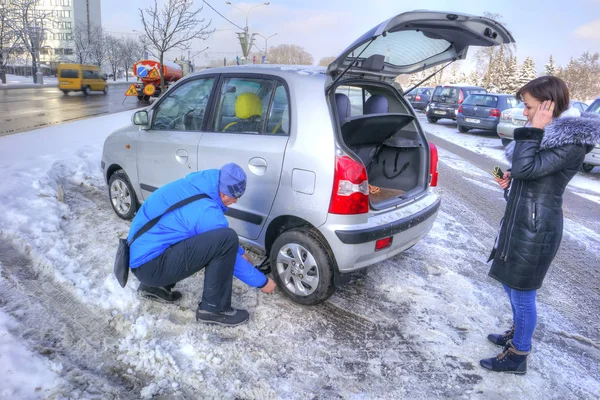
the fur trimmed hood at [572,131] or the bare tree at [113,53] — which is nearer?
the fur trimmed hood at [572,131]

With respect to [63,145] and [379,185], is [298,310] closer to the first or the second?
[379,185]

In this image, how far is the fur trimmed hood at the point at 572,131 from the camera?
89.5 inches

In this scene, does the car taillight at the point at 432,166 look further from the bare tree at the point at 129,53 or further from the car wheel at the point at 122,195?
the bare tree at the point at 129,53

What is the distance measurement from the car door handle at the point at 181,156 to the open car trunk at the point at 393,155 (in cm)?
151

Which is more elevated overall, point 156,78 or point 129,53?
point 129,53

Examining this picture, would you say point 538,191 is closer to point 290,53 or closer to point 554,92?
point 554,92

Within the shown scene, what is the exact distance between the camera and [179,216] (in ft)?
9.16

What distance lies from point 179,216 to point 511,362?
233 centimetres

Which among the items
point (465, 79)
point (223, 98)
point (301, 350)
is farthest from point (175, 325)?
point (465, 79)

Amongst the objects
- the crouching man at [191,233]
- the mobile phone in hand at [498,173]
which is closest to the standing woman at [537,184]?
the mobile phone in hand at [498,173]

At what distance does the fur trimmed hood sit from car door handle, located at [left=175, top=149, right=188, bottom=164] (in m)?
2.87

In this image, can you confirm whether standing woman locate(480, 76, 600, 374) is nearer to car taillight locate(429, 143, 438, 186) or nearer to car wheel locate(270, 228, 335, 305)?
car wheel locate(270, 228, 335, 305)

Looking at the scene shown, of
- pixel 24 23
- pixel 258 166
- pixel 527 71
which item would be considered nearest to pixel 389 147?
pixel 258 166

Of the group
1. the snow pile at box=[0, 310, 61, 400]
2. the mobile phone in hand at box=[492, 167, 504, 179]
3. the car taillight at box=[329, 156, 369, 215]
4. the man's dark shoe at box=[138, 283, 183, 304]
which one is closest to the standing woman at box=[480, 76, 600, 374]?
the mobile phone in hand at box=[492, 167, 504, 179]
